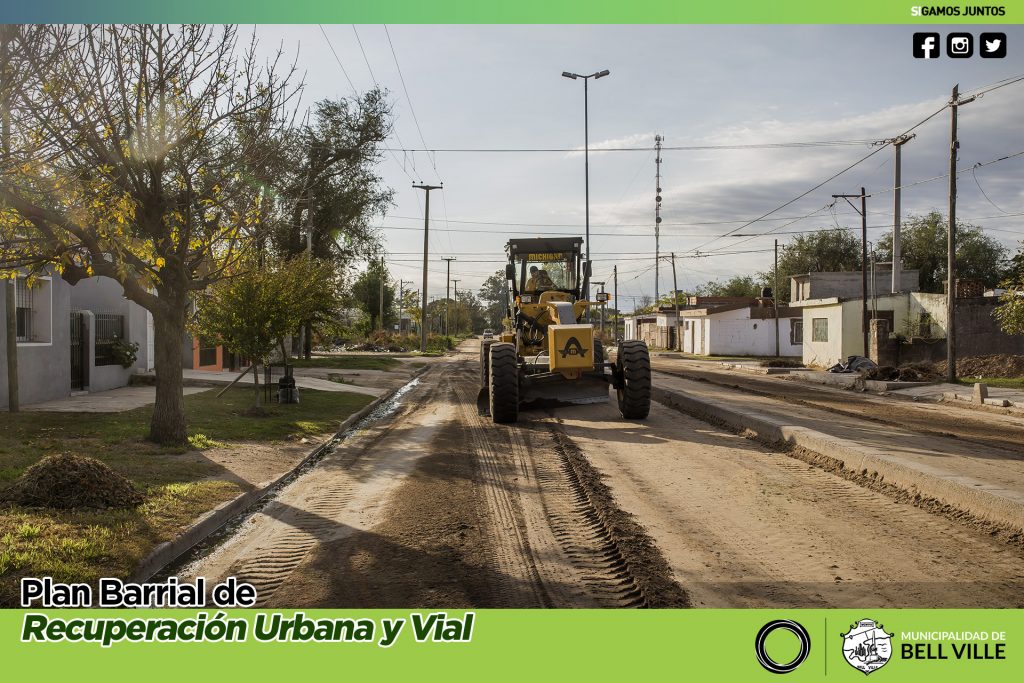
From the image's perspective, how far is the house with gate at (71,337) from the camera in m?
16.8

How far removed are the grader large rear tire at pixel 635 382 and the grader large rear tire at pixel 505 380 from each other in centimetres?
211

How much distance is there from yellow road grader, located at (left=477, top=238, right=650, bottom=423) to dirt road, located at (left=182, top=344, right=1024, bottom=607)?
3632 millimetres

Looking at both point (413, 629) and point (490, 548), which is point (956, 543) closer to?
point (490, 548)

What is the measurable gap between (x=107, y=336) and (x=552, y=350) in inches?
524

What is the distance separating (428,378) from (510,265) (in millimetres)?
14464

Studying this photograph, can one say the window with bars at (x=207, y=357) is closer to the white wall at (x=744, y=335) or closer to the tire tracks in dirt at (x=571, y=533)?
the tire tracks in dirt at (x=571, y=533)

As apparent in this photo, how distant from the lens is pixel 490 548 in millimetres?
6637

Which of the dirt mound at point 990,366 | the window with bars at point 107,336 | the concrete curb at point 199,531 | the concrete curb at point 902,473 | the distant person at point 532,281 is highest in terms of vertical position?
the distant person at point 532,281

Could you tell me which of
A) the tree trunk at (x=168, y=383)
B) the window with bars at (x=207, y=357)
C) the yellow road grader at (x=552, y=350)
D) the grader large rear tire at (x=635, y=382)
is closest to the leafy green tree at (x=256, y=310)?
the tree trunk at (x=168, y=383)

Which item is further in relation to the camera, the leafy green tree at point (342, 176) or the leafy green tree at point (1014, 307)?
the leafy green tree at point (342, 176)

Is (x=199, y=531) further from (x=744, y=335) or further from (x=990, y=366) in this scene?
(x=744, y=335)

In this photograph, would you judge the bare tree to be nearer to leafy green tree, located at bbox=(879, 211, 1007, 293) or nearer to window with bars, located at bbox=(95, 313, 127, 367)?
window with bars, located at bbox=(95, 313, 127, 367)

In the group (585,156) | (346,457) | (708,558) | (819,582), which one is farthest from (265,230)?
(585,156)

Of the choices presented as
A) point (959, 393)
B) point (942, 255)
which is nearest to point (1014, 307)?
point (959, 393)
